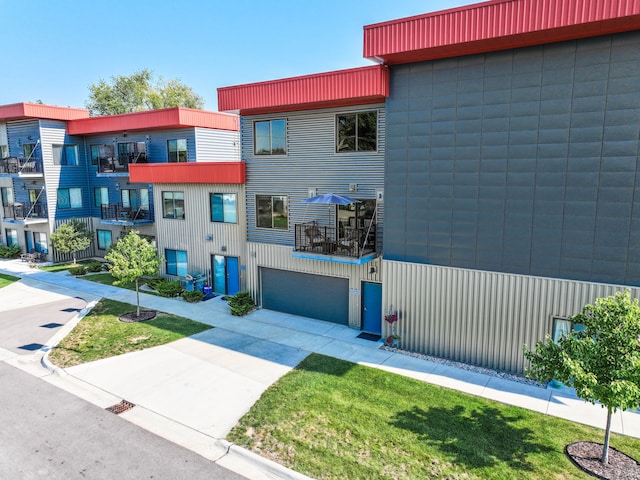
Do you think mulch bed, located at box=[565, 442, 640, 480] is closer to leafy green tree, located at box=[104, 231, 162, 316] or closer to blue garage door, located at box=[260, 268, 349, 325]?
blue garage door, located at box=[260, 268, 349, 325]

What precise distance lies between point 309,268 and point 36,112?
864 inches

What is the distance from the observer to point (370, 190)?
1591 cm

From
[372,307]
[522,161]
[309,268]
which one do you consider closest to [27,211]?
[309,268]

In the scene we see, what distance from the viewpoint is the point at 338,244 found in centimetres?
1570

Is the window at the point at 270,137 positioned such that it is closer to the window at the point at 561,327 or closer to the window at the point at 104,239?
the window at the point at 561,327

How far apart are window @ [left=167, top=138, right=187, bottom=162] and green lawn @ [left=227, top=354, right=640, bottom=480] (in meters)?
16.6

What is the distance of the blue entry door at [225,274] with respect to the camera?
68.0 feet

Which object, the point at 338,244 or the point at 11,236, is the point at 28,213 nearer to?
the point at 11,236

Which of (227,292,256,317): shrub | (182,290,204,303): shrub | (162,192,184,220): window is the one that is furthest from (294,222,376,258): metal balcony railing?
(162,192,184,220): window

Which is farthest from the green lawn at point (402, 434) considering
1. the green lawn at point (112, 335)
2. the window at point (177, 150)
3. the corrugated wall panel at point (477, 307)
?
the window at point (177, 150)

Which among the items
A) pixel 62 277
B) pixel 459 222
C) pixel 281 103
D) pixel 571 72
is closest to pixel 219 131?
pixel 281 103

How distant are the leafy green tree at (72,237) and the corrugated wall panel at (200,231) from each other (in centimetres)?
764

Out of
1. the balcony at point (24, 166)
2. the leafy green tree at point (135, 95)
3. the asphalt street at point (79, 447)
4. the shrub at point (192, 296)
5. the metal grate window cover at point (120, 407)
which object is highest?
the leafy green tree at point (135, 95)

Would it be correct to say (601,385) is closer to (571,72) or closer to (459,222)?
(459,222)
